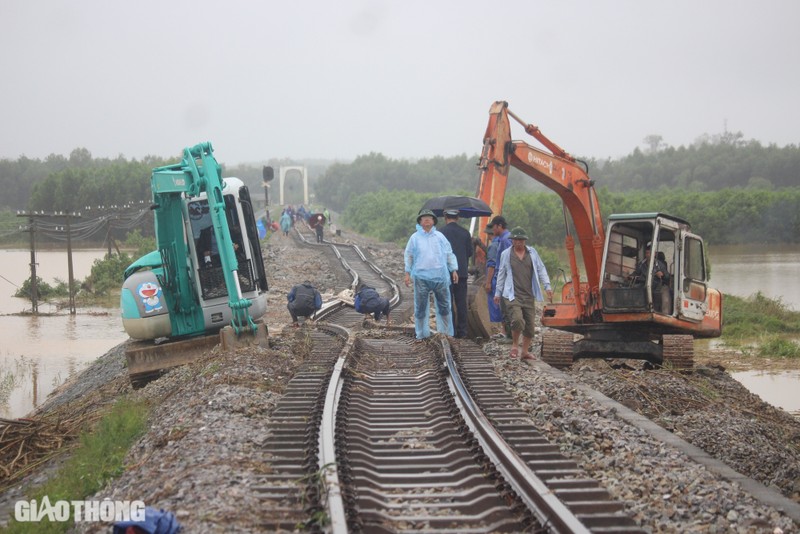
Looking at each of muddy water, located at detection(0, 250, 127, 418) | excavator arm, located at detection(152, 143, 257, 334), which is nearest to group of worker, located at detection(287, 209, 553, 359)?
excavator arm, located at detection(152, 143, 257, 334)

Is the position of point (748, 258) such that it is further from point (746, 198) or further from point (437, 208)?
point (437, 208)

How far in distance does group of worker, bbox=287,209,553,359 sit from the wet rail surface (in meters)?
1.46

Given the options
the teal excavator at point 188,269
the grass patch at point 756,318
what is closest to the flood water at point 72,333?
the grass patch at point 756,318

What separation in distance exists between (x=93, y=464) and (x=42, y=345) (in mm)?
15873

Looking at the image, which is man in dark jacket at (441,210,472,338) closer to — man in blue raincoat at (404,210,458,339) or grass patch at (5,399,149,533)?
man in blue raincoat at (404,210,458,339)

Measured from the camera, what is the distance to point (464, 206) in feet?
44.8

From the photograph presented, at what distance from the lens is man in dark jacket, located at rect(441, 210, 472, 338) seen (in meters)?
12.7

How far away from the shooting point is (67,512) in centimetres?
642

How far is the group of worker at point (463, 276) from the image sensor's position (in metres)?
11.4

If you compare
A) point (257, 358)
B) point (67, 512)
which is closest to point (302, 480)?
point (67, 512)

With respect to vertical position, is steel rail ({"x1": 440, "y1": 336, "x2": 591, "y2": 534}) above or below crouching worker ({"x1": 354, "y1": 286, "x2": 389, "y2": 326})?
below

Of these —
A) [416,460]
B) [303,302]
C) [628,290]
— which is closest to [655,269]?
[628,290]

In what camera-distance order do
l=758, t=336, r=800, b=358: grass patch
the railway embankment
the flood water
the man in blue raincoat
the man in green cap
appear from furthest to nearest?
l=758, t=336, r=800, b=358: grass patch
the flood water
the man in blue raincoat
the man in green cap
the railway embankment

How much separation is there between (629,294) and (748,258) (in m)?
35.3
